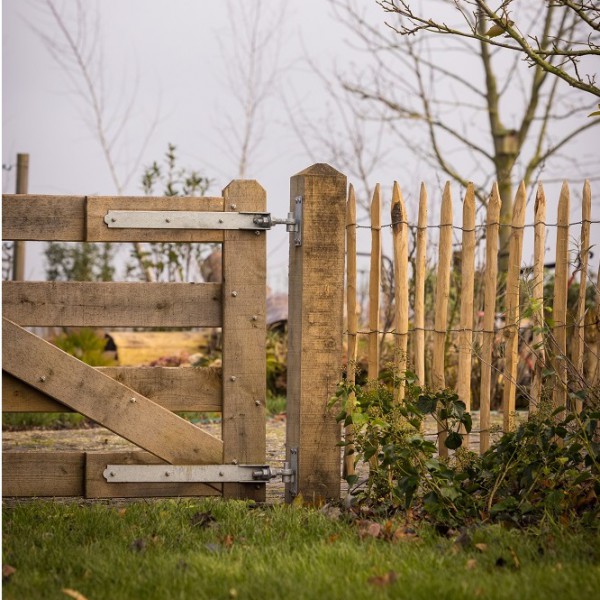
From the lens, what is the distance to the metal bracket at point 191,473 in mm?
4344

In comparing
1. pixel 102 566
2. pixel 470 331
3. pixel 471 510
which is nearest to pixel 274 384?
pixel 470 331

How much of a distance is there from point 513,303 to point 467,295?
0.81 ft

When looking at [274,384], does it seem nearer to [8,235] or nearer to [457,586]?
[8,235]

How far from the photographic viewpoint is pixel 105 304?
4301mm

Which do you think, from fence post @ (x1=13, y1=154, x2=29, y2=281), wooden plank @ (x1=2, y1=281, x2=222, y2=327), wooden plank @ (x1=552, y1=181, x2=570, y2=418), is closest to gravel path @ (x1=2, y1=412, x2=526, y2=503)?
wooden plank @ (x1=552, y1=181, x2=570, y2=418)

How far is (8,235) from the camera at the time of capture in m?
4.29

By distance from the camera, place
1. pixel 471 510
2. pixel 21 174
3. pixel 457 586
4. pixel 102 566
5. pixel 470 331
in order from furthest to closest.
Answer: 1. pixel 21 174
2. pixel 470 331
3. pixel 471 510
4. pixel 102 566
5. pixel 457 586

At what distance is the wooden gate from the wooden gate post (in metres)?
0.19

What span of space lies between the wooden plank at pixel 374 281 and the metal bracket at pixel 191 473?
2.47 ft

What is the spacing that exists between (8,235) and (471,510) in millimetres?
2441

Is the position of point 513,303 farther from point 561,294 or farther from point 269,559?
point 269,559

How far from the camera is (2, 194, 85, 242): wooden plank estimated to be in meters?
4.28

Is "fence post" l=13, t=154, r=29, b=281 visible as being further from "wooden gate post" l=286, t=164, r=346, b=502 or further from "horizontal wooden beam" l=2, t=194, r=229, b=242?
"wooden gate post" l=286, t=164, r=346, b=502

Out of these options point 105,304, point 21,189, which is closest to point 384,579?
point 105,304
